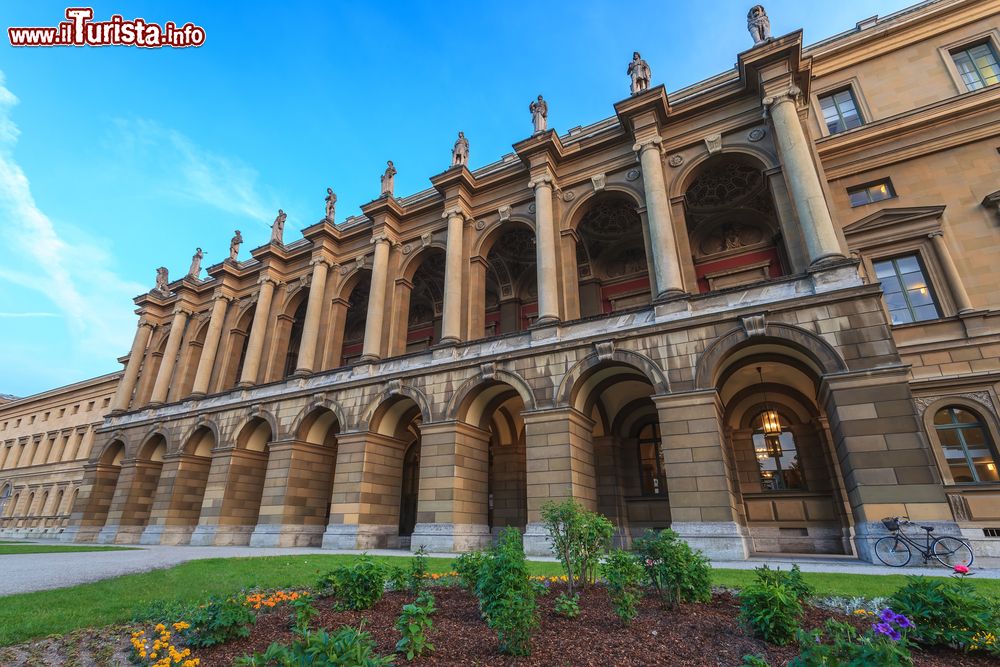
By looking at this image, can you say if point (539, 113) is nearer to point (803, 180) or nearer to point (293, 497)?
point (803, 180)

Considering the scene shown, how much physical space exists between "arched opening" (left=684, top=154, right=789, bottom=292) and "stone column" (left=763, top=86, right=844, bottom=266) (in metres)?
3.64

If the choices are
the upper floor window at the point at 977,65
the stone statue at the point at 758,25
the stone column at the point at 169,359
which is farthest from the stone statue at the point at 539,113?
the stone column at the point at 169,359

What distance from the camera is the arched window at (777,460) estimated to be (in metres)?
19.5

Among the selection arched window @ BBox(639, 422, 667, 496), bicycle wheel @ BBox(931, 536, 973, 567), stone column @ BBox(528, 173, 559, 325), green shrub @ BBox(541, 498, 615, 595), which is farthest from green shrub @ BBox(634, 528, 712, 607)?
arched window @ BBox(639, 422, 667, 496)

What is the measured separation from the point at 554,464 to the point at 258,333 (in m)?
20.9

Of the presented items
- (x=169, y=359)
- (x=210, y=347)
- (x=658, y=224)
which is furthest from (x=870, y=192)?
(x=169, y=359)

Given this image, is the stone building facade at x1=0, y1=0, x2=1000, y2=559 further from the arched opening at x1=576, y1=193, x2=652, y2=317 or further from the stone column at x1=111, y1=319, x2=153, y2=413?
the stone column at x1=111, y1=319, x2=153, y2=413

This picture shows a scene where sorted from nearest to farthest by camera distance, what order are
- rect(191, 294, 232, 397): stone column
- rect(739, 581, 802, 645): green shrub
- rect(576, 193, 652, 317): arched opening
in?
rect(739, 581, 802, 645): green shrub, rect(576, 193, 652, 317): arched opening, rect(191, 294, 232, 397): stone column

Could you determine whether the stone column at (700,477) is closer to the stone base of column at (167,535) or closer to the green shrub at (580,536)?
the green shrub at (580,536)

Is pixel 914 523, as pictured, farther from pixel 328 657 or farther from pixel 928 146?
pixel 928 146

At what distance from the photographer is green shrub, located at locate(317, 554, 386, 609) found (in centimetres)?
744

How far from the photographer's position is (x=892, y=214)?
63.7 ft

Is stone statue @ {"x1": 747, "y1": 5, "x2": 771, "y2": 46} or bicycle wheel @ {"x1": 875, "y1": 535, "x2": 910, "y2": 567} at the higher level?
stone statue @ {"x1": 747, "y1": 5, "x2": 771, "y2": 46}

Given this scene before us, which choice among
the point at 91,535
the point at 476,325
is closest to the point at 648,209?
the point at 476,325
